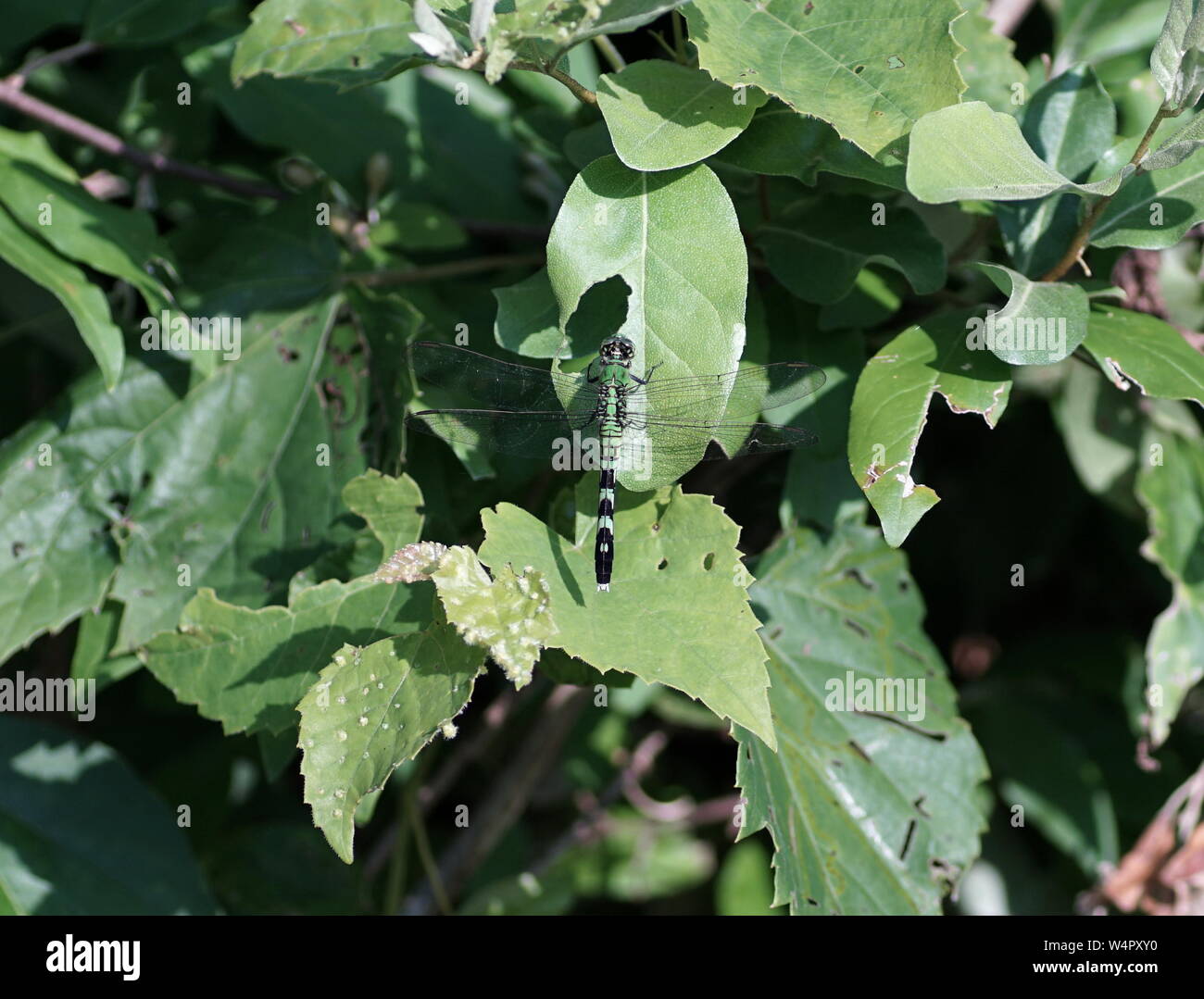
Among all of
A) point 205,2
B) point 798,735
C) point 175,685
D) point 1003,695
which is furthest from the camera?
point 1003,695

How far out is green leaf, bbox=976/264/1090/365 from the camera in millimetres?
1223

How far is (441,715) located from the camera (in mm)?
1151

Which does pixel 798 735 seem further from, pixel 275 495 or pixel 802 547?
pixel 275 495

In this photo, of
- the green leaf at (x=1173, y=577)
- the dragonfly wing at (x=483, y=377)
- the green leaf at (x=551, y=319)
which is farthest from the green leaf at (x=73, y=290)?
the green leaf at (x=1173, y=577)

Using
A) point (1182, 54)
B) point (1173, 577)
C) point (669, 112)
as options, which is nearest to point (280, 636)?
point (669, 112)

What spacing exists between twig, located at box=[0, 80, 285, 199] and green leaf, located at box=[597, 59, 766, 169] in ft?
2.87

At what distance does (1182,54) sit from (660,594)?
0.84 m

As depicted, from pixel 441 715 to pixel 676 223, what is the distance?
618 mm

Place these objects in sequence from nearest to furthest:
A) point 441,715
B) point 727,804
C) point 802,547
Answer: point 441,715 → point 802,547 → point 727,804

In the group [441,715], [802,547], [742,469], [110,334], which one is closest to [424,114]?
[110,334]

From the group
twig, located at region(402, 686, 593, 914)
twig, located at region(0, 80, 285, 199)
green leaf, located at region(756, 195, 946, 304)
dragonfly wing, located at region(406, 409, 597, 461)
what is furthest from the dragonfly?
twig, located at region(402, 686, 593, 914)

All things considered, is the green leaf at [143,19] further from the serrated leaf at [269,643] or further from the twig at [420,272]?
the serrated leaf at [269,643]

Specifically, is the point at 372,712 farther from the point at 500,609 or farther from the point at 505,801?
the point at 505,801

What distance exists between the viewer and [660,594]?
49.5 inches
